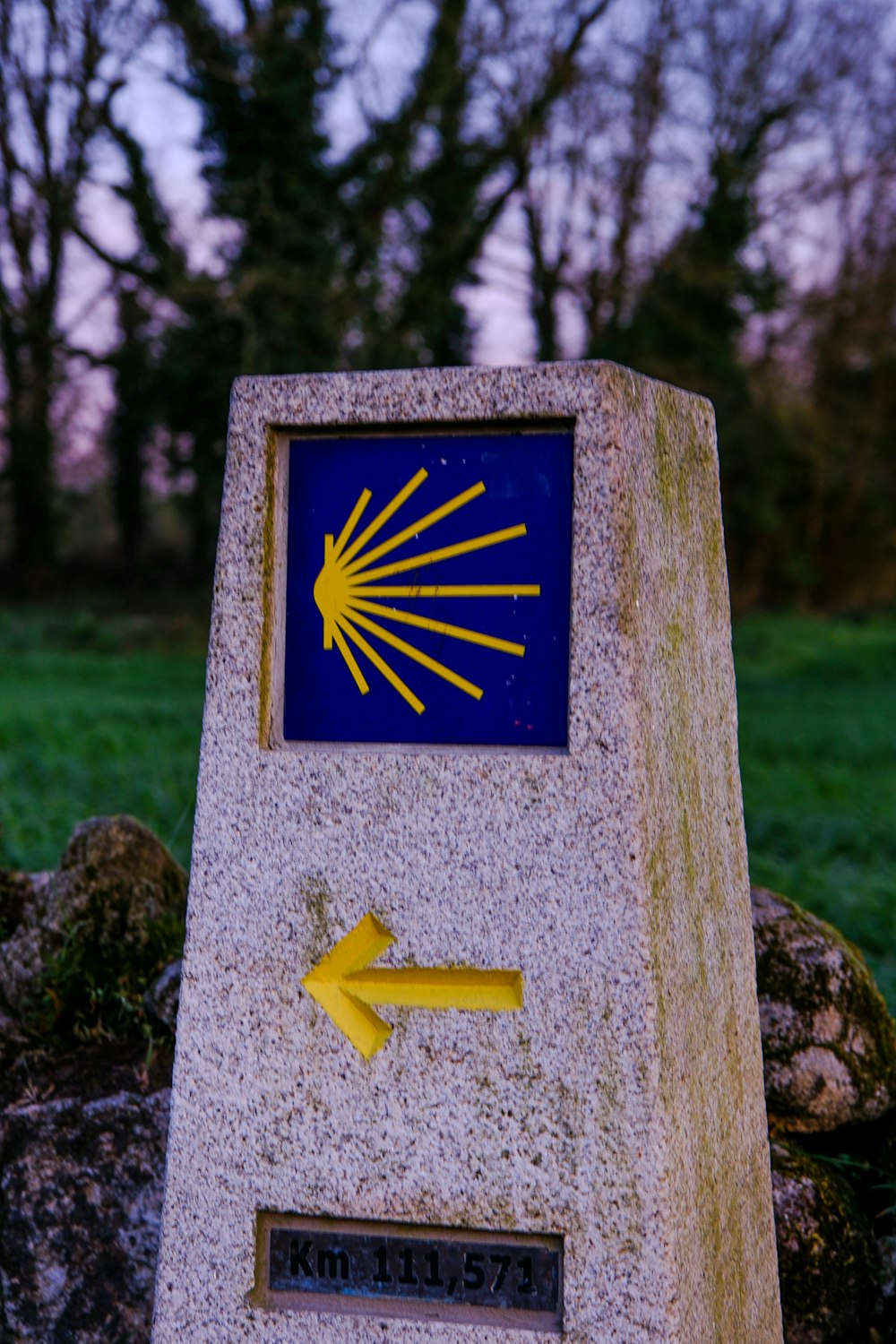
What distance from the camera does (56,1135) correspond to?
7.60ft

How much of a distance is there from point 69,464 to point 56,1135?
19495mm

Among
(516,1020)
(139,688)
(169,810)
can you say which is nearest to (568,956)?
(516,1020)

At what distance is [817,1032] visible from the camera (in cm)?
242

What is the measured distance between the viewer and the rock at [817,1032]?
2408mm

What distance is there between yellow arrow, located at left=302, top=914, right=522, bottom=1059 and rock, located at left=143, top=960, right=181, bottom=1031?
0.78 m

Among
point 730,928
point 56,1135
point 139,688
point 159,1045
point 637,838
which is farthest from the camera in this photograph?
point 139,688

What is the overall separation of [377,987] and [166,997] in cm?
87

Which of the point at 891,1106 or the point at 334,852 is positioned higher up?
the point at 334,852

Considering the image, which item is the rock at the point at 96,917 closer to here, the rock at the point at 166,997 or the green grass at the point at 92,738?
the rock at the point at 166,997

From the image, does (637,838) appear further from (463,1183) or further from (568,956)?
(463,1183)

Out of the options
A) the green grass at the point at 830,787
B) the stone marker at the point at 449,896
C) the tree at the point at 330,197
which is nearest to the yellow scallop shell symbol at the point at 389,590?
the stone marker at the point at 449,896

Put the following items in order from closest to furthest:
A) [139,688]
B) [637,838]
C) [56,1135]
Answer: [637,838], [56,1135], [139,688]

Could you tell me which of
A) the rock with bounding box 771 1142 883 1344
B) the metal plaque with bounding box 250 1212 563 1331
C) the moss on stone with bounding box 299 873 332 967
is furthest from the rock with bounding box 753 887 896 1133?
the moss on stone with bounding box 299 873 332 967

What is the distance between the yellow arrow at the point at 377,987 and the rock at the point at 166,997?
78 centimetres
